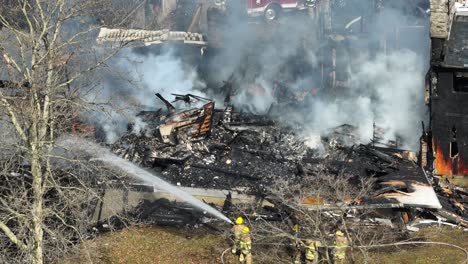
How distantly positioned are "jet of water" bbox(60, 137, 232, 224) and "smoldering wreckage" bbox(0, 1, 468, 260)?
0.78 feet

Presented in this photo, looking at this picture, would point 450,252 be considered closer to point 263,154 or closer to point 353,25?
point 263,154

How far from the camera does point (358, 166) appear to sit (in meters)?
20.1

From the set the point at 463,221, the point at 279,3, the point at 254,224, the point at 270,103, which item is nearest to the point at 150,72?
the point at 270,103

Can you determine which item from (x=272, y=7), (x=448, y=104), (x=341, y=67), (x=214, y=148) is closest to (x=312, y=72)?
(x=341, y=67)

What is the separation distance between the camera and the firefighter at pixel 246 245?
1419cm

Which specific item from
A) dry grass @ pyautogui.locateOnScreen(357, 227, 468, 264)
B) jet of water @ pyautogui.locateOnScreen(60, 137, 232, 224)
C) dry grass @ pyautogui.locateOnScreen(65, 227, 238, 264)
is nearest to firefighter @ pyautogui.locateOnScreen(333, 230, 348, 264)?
dry grass @ pyautogui.locateOnScreen(357, 227, 468, 264)

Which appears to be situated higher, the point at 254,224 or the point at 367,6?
the point at 367,6

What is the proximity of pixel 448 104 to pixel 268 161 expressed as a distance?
6.69m

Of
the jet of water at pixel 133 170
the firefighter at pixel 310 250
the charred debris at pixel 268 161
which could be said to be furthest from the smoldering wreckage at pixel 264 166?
the firefighter at pixel 310 250

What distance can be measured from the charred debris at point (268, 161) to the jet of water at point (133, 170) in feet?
1.25

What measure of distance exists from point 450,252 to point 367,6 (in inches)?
803

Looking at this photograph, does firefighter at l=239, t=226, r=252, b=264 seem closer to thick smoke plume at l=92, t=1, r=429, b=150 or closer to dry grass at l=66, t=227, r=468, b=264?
dry grass at l=66, t=227, r=468, b=264

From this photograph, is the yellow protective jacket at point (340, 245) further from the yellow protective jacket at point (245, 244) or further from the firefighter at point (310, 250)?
the yellow protective jacket at point (245, 244)

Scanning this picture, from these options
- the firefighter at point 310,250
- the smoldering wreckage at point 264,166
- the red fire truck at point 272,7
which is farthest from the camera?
the red fire truck at point 272,7
